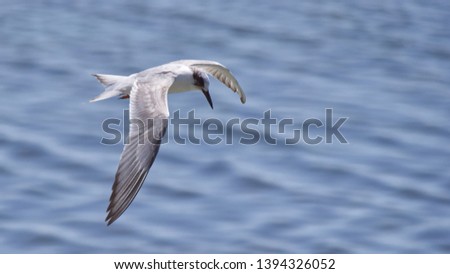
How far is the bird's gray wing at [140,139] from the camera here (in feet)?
28.6

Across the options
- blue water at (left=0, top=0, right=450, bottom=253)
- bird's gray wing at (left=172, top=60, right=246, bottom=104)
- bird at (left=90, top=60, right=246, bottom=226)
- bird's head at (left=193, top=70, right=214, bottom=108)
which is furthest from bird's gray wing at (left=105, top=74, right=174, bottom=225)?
blue water at (left=0, top=0, right=450, bottom=253)

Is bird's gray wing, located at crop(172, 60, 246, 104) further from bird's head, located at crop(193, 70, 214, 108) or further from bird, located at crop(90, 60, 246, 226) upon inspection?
bird's head, located at crop(193, 70, 214, 108)

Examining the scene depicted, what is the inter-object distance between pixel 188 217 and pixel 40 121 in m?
2.64

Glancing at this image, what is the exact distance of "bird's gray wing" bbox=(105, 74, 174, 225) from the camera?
871cm

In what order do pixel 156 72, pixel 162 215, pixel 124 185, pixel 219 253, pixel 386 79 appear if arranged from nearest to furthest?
pixel 124 185 → pixel 156 72 → pixel 219 253 → pixel 162 215 → pixel 386 79

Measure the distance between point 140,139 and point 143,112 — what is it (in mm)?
343

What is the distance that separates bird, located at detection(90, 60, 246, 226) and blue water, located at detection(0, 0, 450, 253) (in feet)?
5.60

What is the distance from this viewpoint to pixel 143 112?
30.8ft

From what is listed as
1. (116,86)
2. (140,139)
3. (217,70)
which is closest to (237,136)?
(217,70)

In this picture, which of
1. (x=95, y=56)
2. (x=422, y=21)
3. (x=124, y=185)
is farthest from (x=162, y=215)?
(x=422, y=21)

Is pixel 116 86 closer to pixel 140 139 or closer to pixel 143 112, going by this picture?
pixel 143 112

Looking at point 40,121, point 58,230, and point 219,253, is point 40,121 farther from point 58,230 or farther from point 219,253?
point 219,253

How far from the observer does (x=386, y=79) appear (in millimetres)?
15109

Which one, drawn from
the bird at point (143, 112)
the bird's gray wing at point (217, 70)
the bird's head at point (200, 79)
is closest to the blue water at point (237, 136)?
the bird's gray wing at point (217, 70)
